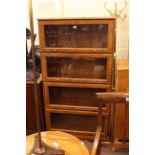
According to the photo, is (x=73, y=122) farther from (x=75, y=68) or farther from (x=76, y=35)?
(x=76, y=35)

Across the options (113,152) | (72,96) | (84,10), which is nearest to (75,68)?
(72,96)

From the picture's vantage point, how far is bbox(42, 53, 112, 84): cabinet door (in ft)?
6.84

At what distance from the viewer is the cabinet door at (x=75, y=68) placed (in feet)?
6.84

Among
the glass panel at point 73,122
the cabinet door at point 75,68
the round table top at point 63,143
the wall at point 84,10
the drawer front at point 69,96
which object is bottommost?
the glass panel at point 73,122

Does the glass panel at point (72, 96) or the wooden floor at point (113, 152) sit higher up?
the glass panel at point (72, 96)

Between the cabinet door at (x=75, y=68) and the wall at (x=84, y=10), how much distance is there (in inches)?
14.8

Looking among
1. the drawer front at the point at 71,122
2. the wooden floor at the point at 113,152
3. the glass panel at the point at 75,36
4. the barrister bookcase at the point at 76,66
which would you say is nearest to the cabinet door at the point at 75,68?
the barrister bookcase at the point at 76,66

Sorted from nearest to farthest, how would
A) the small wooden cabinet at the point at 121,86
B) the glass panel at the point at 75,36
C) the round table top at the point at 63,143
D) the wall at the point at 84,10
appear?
the round table top at the point at 63,143, the small wooden cabinet at the point at 121,86, the glass panel at the point at 75,36, the wall at the point at 84,10

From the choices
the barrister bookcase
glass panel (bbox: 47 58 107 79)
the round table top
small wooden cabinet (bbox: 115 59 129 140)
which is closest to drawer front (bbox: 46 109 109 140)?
the barrister bookcase

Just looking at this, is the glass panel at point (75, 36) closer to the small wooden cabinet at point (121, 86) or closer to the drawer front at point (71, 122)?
the small wooden cabinet at point (121, 86)

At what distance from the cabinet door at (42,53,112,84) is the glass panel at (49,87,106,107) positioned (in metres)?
0.16
